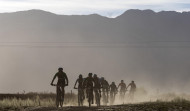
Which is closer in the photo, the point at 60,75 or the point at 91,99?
the point at 60,75

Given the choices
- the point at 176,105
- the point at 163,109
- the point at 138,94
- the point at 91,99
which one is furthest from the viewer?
the point at 138,94

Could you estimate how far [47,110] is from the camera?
899 inches

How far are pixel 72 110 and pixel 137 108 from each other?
2743mm

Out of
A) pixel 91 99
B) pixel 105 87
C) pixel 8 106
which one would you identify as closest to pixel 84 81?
pixel 91 99

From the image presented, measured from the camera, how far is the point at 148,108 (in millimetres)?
22484

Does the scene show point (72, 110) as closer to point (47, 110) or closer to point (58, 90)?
point (47, 110)

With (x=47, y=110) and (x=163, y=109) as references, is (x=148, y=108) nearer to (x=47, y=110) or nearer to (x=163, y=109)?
(x=163, y=109)

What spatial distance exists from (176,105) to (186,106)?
493 mm

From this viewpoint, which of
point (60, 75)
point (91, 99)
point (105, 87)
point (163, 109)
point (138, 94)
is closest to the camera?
point (163, 109)

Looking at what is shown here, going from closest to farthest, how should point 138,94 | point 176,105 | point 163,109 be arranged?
1. point 163,109
2. point 176,105
3. point 138,94

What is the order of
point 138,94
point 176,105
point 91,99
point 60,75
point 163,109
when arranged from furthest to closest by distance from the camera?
point 138,94
point 91,99
point 60,75
point 176,105
point 163,109

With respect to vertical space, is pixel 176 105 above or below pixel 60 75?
below

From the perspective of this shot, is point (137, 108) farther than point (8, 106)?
No

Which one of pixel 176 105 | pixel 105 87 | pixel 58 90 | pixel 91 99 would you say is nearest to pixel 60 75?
pixel 58 90
